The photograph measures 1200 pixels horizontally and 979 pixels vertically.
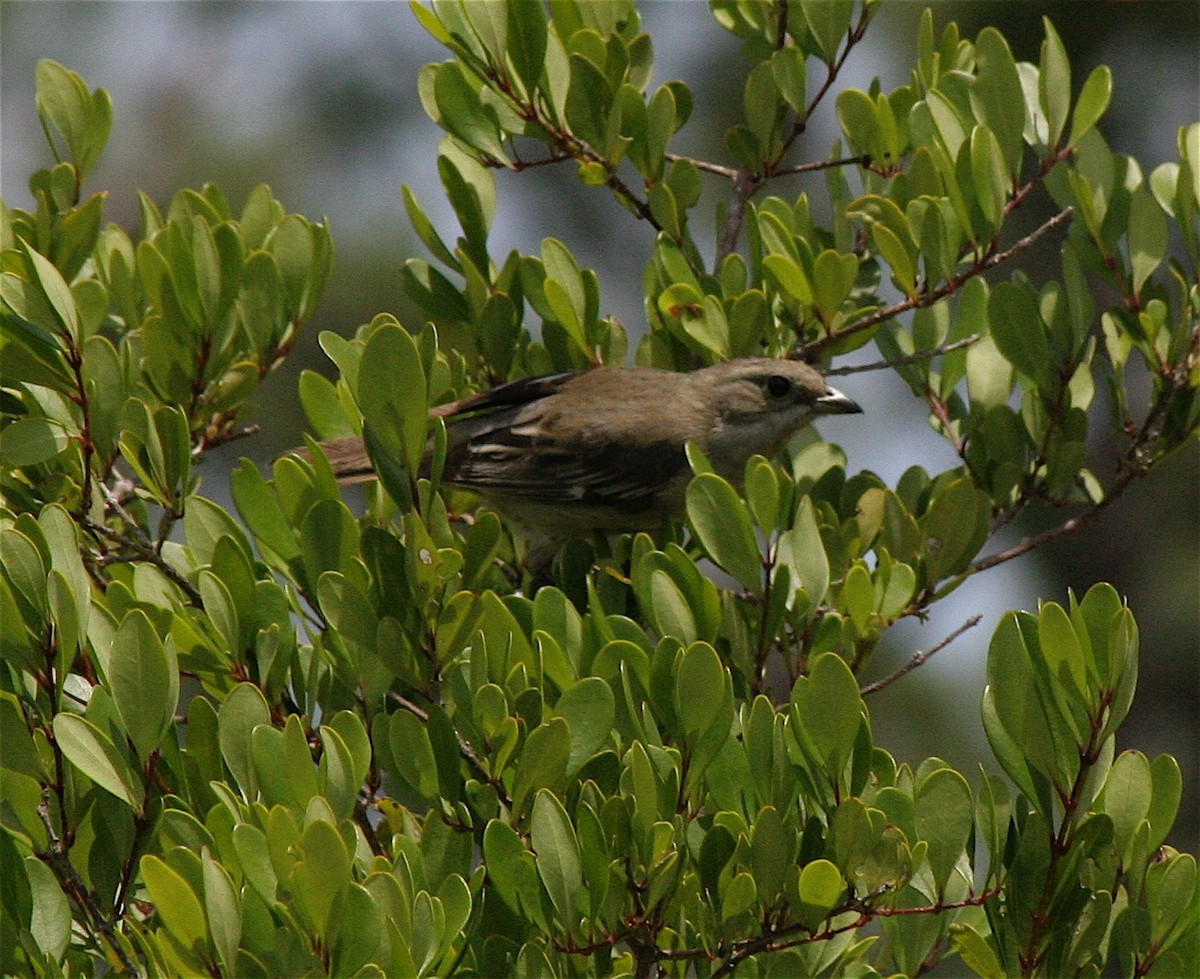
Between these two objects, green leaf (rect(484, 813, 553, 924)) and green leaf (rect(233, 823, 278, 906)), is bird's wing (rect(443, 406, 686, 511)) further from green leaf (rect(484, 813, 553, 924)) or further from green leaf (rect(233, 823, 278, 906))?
green leaf (rect(233, 823, 278, 906))

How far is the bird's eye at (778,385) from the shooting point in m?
4.15

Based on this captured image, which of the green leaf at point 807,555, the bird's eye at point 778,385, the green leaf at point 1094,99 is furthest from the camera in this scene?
the bird's eye at point 778,385

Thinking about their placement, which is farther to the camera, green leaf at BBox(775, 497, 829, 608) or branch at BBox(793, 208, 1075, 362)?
branch at BBox(793, 208, 1075, 362)

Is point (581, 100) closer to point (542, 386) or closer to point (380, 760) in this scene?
point (542, 386)

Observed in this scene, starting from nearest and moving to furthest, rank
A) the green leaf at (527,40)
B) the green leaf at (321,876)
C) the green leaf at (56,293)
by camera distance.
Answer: the green leaf at (321,876)
the green leaf at (56,293)
the green leaf at (527,40)

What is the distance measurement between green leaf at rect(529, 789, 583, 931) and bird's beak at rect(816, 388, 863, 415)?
8.36 ft

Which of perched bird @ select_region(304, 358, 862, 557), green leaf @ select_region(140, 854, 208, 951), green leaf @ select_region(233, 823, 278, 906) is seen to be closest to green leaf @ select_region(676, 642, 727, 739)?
green leaf @ select_region(233, 823, 278, 906)

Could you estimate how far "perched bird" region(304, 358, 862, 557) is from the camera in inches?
173

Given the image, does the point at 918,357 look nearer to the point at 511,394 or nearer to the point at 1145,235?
the point at 1145,235

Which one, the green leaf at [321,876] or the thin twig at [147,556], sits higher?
the thin twig at [147,556]

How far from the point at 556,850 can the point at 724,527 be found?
80cm

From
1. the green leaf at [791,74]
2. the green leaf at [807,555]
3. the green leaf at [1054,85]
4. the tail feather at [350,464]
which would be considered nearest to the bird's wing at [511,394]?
the tail feather at [350,464]

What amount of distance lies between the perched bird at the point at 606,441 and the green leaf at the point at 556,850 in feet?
7.17

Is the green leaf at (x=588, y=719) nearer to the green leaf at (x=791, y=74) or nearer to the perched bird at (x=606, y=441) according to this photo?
the green leaf at (x=791, y=74)
